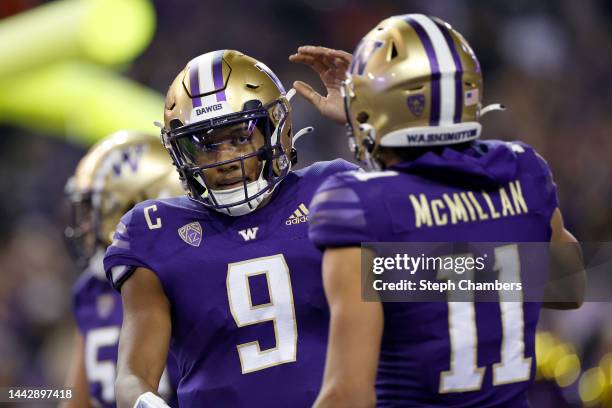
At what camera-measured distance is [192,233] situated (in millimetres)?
2980

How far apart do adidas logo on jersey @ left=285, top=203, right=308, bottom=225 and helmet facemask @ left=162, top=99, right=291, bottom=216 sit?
9 cm

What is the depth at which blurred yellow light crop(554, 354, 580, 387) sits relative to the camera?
191 inches

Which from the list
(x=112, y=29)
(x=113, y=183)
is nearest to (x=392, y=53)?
(x=113, y=183)

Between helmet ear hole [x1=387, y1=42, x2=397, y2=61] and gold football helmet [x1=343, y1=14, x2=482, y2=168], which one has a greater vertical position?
helmet ear hole [x1=387, y1=42, x2=397, y2=61]

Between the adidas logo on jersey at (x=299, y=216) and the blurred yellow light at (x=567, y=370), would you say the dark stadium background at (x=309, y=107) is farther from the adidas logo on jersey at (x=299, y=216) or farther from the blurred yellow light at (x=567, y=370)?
the adidas logo on jersey at (x=299, y=216)

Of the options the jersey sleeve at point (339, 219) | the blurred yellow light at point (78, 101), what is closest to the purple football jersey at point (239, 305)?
the jersey sleeve at point (339, 219)

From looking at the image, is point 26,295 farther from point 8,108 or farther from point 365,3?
point 365,3

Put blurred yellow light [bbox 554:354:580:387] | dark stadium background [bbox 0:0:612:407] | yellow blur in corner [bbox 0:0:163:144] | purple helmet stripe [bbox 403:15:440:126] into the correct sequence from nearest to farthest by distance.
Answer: purple helmet stripe [bbox 403:15:440:126], blurred yellow light [bbox 554:354:580:387], yellow blur in corner [bbox 0:0:163:144], dark stadium background [bbox 0:0:612:407]

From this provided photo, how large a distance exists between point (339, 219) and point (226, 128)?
77cm

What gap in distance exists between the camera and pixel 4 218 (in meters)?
8.57

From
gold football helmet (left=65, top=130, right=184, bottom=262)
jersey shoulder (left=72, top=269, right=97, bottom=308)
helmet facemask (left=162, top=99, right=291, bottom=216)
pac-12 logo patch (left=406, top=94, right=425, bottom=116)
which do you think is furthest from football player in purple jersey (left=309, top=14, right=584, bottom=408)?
jersey shoulder (left=72, top=269, right=97, bottom=308)

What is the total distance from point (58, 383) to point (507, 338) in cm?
462

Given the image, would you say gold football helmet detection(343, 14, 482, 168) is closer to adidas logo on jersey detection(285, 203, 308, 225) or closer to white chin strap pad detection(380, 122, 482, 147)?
white chin strap pad detection(380, 122, 482, 147)

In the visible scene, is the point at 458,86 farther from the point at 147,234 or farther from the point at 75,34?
the point at 75,34
